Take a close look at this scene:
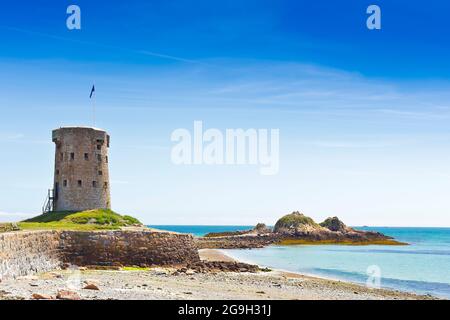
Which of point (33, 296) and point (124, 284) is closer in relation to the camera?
point (33, 296)

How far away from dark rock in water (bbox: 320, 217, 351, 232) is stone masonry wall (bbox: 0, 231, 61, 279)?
77.1 metres

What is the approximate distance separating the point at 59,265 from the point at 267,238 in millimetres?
67449

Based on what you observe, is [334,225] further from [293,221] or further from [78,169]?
[78,169]

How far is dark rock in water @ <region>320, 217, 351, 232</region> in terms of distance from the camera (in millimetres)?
103250

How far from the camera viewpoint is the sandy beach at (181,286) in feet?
71.6

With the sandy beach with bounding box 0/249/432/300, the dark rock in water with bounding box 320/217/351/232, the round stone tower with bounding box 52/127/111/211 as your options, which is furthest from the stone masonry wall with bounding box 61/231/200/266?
the dark rock in water with bounding box 320/217/351/232

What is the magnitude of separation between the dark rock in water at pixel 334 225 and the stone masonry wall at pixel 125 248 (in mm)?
68324

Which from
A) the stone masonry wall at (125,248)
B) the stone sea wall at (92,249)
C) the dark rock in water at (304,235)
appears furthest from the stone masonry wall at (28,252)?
the dark rock in water at (304,235)

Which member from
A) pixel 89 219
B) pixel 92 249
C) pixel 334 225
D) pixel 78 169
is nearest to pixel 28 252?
pixel 92 249

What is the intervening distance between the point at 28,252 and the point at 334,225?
268 ft

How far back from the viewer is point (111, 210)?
46625 mm

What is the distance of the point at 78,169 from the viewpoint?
45.7m
